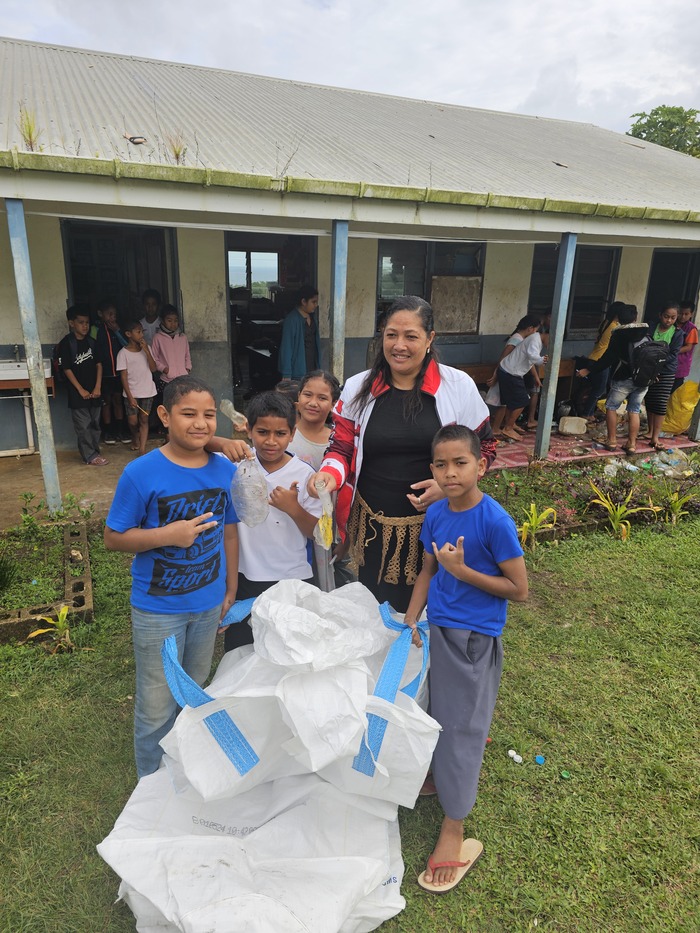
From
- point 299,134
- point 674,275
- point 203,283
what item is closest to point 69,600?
point 203,283

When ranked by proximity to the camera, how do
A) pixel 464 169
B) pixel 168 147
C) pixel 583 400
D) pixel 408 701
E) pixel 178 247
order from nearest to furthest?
1. pixel 408 701
2. pixel 168 147
3. pixel 464 169
4. pixel 178 247
5. pixel 583 400

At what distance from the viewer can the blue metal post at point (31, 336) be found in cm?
400

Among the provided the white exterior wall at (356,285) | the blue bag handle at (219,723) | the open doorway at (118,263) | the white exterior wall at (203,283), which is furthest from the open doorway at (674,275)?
the blue bag handle at (219,723)

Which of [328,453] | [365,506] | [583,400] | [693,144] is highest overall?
[693,144]

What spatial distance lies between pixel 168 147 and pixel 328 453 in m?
3.38

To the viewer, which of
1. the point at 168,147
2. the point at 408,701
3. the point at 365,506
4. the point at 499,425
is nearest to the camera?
the point at 408,701

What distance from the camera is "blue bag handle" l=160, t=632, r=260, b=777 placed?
5.51 ft

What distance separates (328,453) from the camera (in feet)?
7.84

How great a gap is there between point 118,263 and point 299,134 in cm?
253

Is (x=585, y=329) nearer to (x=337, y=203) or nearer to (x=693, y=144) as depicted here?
(x=337, y=203)

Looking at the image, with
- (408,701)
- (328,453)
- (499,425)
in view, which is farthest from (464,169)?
(408,701)

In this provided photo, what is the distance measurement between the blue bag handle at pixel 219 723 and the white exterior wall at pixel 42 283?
539 cm

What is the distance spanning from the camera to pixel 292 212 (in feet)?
15.1

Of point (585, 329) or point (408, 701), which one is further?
point (585, 329)
